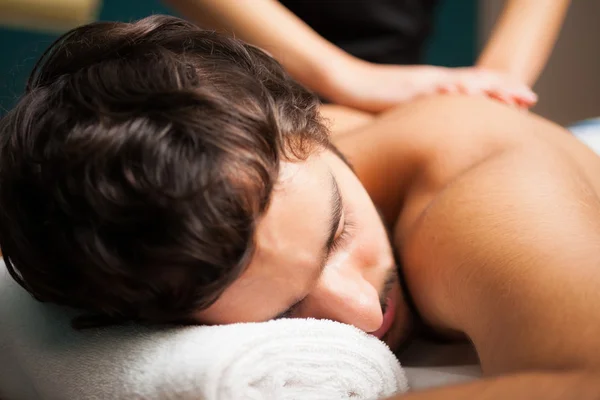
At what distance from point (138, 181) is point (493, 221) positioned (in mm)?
323

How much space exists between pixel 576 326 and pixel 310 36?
2.49 feet

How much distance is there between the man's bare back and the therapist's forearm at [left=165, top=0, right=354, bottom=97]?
22cm

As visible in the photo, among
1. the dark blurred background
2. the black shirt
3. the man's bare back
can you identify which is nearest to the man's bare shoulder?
the man's bare back

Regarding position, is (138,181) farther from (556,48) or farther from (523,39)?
(556,48)

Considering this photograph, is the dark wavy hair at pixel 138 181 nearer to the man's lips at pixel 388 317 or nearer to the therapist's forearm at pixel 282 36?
the man's lips at pixel 388 317

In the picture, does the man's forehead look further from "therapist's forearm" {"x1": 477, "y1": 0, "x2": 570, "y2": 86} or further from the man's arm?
"therapist's forearm" {"x1": 477, "y1": 0, "x2": 570, "y2": 86}

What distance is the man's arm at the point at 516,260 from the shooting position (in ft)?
1.86

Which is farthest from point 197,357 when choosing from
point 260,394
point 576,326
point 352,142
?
point 352,142

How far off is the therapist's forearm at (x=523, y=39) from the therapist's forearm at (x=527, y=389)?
0.79m

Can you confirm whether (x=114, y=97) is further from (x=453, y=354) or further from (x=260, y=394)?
(x=453, y=354)

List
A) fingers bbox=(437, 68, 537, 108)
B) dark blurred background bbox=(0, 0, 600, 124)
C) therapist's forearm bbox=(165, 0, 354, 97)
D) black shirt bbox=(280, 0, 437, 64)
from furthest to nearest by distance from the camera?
dark blurred background bbox=(0, 0, 600, 124)
black shirt bbox=(280, 0, 437, 64)
therapist's forearm bbox=(165, 0, 354, 97)
fingers bbox=(437, 68, 537, 108)

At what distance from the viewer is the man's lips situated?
77cm

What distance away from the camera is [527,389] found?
1.57 ft

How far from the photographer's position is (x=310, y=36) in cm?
120
